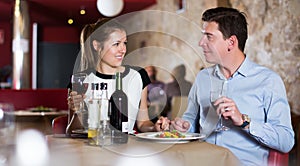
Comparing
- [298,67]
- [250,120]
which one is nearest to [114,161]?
[250,120]

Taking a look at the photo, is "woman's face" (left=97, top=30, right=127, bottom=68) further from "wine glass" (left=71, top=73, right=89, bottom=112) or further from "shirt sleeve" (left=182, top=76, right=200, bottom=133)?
"shirt sleeve" (left=182, top=76, right=200, bottom=133)

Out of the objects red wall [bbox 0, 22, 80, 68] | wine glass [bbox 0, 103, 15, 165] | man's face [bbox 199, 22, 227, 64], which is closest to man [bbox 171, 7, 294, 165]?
man's face [bbox 199, 22, 227, 64]

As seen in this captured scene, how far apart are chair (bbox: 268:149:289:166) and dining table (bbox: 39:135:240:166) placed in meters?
0.35

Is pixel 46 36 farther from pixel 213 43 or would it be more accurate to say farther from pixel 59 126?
pixel 213 43

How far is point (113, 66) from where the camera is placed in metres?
2.11

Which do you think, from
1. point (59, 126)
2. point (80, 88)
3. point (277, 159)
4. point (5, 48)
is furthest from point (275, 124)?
point (5, 48)

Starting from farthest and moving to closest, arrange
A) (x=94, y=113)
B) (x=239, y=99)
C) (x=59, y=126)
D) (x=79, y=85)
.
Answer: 1. (x=59, y=126)
2. (x=239, y=99)
3. (x=79, y=85)
4. (x=94, y=113)

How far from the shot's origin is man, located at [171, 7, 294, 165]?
1845mm

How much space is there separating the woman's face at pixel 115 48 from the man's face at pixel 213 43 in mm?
379

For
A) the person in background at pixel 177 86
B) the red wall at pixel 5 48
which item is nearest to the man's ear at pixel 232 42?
the person in background at pixel 177 86

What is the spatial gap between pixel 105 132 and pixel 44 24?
9.97m

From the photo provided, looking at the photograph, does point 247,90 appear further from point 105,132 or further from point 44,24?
point 44,24

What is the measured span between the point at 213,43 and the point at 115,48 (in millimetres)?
459

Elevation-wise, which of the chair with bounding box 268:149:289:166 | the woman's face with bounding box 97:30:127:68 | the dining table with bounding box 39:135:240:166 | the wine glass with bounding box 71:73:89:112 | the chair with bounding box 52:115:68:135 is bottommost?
the chair with bounding box 268:149:289:166
